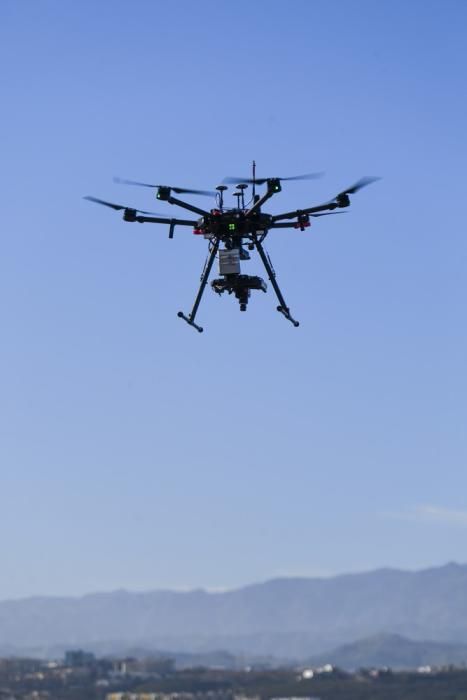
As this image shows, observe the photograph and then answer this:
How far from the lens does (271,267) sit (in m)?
62.3

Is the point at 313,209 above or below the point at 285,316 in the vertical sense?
above

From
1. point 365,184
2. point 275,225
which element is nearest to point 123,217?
point 275,225

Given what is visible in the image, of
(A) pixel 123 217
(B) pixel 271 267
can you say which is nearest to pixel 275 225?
(B) pixel 271 267

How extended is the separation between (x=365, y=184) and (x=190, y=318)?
893cm

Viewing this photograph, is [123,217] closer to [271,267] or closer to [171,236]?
[171,236]

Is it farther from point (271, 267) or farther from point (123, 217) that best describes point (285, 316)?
point (123, 217)

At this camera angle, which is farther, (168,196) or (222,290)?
(222,290)

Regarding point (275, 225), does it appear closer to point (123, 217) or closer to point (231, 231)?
point (231, 231)

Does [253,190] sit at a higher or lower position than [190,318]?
higher

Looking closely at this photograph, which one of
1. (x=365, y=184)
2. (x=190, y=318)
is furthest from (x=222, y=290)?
(x=365, y=184)

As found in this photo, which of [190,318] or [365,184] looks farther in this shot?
[190,318]

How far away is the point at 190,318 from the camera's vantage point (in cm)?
6244

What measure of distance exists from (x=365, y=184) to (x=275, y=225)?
5350mm

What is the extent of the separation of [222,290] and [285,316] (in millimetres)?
3298
